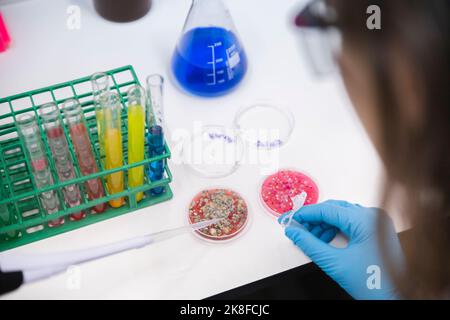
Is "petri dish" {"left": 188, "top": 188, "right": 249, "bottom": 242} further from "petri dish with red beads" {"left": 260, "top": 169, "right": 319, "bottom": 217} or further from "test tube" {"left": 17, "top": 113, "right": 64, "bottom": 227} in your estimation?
"test tube" {"left": 17, "top": 113, "right": 64, "bottom": 227}

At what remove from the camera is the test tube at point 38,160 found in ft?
2.84

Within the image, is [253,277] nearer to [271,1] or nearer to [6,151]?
[6,151]

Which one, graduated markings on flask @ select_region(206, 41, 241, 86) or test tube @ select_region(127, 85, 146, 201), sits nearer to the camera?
test tube @ select_region(127, 85, 146, 201)

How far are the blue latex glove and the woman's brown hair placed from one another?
284mm

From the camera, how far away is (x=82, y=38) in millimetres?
1291

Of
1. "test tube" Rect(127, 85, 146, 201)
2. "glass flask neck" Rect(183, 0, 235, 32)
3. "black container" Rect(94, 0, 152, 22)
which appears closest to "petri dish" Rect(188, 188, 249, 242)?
"test tube" Rect(127, 85, 146, 201)

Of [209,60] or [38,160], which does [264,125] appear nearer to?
[209,60]

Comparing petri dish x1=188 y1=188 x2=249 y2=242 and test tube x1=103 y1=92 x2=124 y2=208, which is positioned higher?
test tube x1=103 y1=92 x2=124 y2=208

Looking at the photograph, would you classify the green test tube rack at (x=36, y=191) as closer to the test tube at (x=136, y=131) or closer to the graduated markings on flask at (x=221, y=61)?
the test tube at (x=136, y=131)

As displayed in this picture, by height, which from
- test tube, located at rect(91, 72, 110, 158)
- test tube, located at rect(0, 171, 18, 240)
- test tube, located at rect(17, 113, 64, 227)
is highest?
test tube, located at rect(91, 72, 110, 158)

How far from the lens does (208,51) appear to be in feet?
3.78

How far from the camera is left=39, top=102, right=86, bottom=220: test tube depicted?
88cm

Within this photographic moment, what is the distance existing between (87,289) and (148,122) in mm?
303
